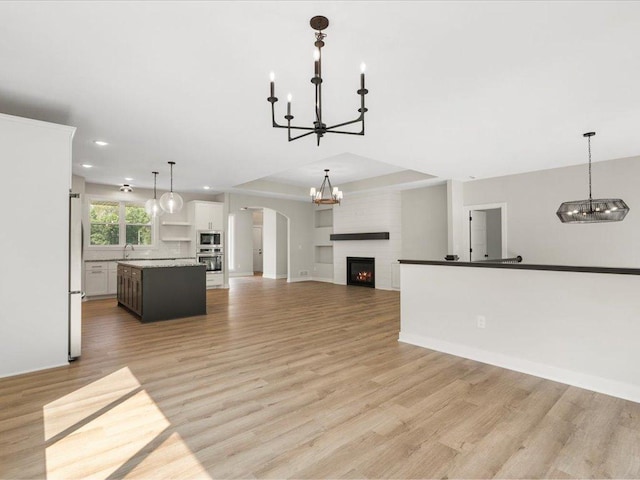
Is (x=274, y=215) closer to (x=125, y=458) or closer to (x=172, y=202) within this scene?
(x=172, y=202)

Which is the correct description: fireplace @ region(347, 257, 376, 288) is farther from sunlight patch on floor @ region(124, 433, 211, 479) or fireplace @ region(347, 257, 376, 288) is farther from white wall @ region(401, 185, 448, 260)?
sunlight patch on floor @ region(124, 433, 211, 479)

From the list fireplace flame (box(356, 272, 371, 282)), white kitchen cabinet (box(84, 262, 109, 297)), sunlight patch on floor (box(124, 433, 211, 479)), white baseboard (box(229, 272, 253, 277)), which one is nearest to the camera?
sunlight patch on floor (box(124, 433, 211, 479))

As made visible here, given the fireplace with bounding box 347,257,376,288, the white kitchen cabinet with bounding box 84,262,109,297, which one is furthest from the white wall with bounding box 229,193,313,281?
the white kitchen cabinet with bounding box 84,262,109,297

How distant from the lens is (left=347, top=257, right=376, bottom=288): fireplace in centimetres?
948

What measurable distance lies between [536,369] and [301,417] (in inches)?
90.6

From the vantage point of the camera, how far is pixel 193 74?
288 cm

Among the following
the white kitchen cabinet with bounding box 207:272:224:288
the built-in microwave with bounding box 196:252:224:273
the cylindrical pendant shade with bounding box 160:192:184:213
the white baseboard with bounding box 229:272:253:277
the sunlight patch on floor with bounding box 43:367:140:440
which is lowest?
the sunlight patch on floor with bounding box 43:367:140:440

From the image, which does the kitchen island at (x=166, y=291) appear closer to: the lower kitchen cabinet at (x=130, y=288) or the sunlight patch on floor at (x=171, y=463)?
the lower kitchen cabinet at (x=130, y=288)

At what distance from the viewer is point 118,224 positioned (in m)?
8.52

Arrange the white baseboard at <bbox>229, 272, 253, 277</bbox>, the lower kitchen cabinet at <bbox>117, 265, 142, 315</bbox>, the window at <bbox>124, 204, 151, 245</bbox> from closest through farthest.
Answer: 1. the lower kitchen cabinet at <bbox>117, 265, 142, 315</bbox>
2. the window at <bbox>124, 204, 151, 245</bbox>
3. the white baseboard at <bbox>229, 272, 253, 277</bbox>

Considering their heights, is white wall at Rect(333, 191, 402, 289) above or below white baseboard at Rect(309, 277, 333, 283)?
above

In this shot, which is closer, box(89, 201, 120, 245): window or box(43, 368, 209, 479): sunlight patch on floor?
box(43, 368, 209, 479): sunlight patch on floor

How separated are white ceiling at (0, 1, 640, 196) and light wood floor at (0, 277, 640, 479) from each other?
8.82 feet

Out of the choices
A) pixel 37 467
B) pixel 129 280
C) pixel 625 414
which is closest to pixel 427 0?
pixel 625 414
